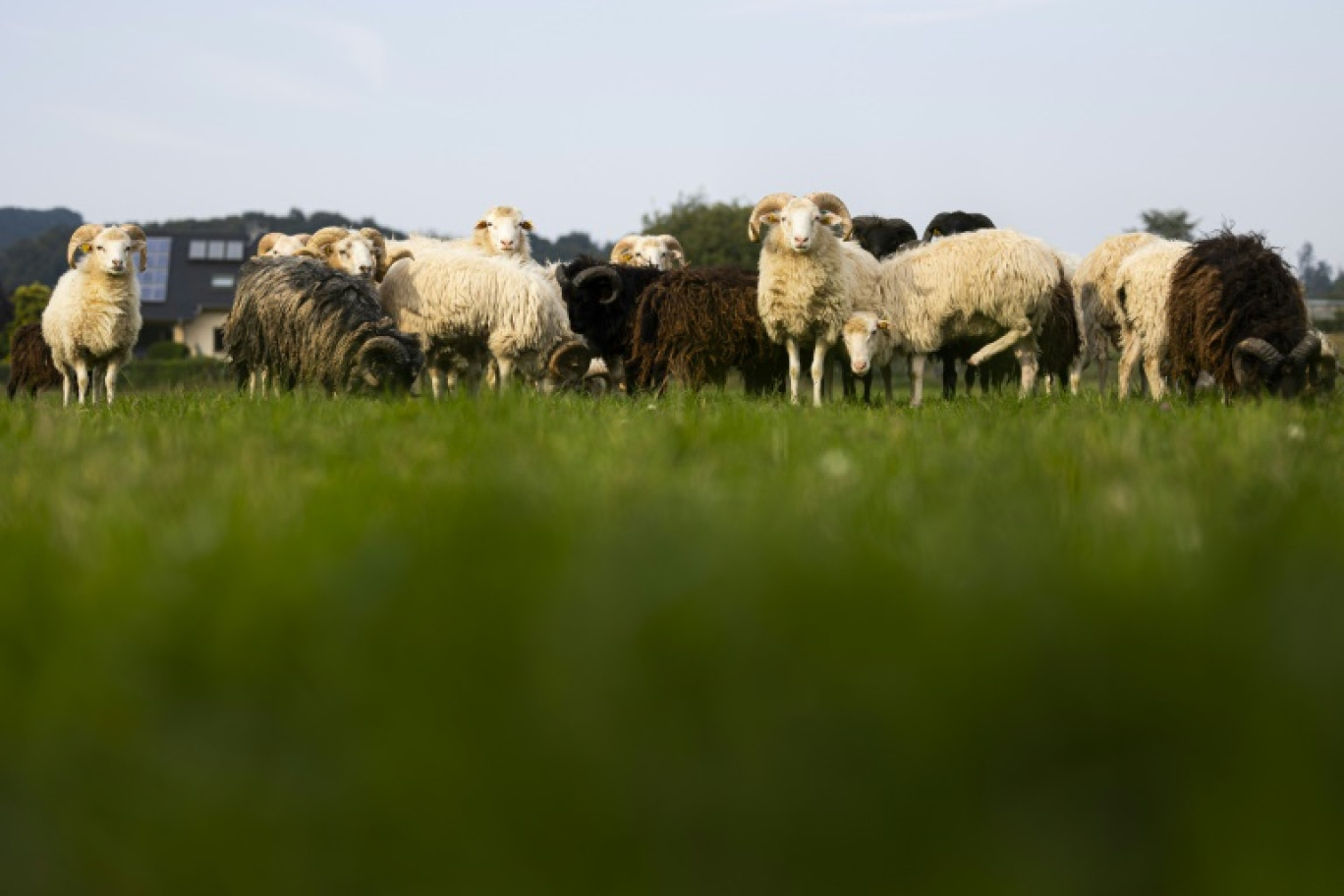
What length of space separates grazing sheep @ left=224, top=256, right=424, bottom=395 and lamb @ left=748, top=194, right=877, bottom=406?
141 inches

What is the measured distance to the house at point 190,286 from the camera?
75750 millimetres

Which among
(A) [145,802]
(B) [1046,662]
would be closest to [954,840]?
(B) [1046,662]

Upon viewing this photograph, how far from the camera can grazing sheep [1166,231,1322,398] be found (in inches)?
403

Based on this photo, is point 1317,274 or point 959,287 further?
point 1317,274

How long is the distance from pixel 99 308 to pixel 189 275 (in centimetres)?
6853

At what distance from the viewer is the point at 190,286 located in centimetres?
7719

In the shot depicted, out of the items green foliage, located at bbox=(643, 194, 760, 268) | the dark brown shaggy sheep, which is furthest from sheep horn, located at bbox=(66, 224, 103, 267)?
green foliage, located at bbox=(643, 194, 760, 268)

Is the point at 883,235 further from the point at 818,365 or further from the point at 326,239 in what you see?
the point at 326,239

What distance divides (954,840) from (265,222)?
123 meters

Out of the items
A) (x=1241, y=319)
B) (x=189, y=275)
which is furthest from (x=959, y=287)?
(x=189, y=275)

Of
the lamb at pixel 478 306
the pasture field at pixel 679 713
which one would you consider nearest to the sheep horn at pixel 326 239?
the lamb at pixel 478 306

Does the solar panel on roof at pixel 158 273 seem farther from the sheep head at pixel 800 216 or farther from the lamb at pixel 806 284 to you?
the lamb at pixel 806 284

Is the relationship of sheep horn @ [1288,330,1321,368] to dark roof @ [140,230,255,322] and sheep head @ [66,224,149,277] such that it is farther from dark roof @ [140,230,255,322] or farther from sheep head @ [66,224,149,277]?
dark roof @ [140,230,255,322]

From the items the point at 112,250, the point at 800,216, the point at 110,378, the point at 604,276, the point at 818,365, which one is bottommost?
the point at 110,378
